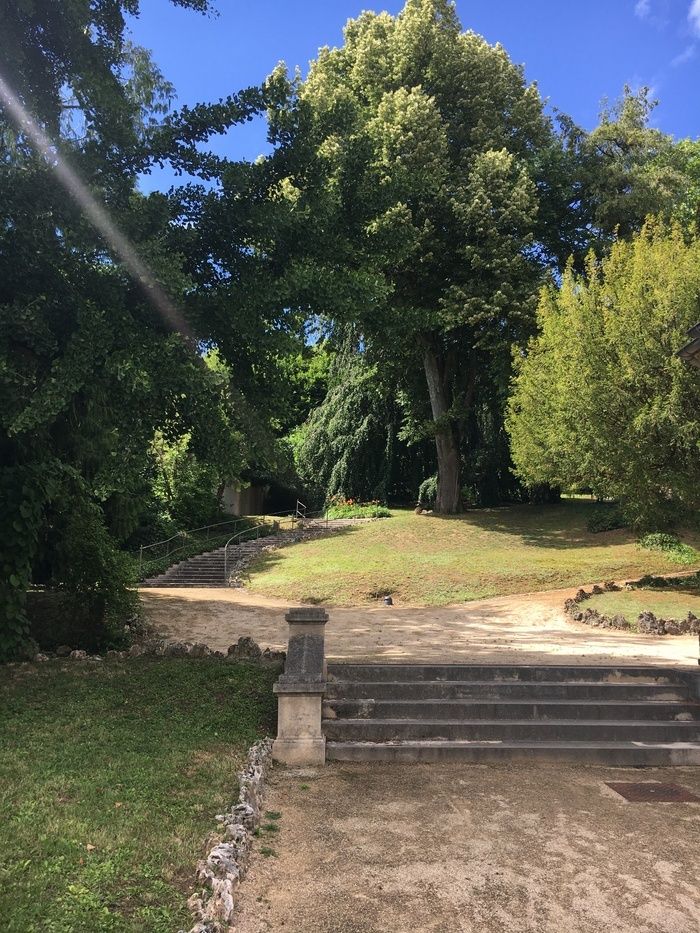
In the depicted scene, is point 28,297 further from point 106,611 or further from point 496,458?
point 496,458

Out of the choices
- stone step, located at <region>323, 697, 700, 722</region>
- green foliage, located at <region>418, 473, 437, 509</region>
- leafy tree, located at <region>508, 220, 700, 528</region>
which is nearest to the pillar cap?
stone step, located at <region>323, 697, 700, 722</region>

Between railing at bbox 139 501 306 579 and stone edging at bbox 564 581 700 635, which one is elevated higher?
railing at bbox 139 501 306 579

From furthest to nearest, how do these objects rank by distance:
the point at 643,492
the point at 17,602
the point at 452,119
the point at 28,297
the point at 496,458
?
the point at 496,458 → the point at 452,119 → the point at 643,492 → the point at 17,602 → the point at 28,297

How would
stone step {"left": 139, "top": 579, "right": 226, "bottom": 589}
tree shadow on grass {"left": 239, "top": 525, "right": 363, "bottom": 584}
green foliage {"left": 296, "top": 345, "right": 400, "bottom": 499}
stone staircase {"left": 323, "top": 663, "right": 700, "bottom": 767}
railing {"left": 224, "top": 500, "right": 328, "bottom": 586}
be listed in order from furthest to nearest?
green foliage {"left": 296, "top": 345, "right": 400, "bottom": 499}
railing {"left": 224, "top": 500, "right": 328, "bottom": 586}
tree shadow on grass {"left": 239, "top": 525, "right": 363, "bottom": 584}
stone step {"left": 139, "top": 579, "right": 226, "bottom": 589}
stone staircase {"left": 323, "top": 663, "right": 700, "bottom": 767}

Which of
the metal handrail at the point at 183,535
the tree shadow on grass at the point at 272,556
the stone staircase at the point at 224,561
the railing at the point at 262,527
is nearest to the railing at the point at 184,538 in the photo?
the metal handrail at the point at 183,535

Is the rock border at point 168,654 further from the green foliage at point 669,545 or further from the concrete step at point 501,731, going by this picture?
the green foliage at point 669,545

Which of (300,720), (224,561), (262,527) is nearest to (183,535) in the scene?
(224,561)

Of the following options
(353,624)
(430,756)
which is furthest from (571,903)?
(353,624)

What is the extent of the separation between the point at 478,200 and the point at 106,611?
1925 centimetres

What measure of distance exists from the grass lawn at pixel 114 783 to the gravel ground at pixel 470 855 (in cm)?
53

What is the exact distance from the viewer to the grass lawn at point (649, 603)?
13.8 meters

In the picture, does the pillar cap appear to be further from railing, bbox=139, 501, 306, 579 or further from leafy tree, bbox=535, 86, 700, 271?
leafy tree, bbox=535, 86, 700, 271

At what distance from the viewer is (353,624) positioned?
13883mm

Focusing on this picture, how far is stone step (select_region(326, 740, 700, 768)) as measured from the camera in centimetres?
612
